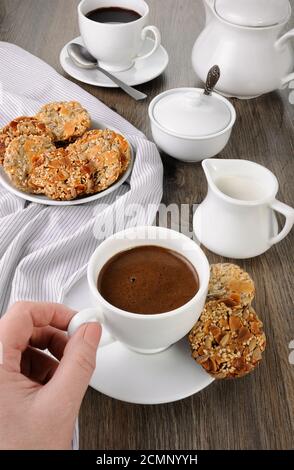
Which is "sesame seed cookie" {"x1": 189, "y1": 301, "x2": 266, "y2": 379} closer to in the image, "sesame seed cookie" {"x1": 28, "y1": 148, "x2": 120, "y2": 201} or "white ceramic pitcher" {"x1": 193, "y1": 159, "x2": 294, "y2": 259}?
"white ceramic pitcher" {"x1": 193, "y1": 159, "x2": 294, "y2": 259}

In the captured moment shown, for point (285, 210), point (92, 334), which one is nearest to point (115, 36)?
point (285, 210)

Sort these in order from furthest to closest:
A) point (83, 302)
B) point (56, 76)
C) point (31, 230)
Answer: point (56, 76) < point (31, 230) < point (83, 302)

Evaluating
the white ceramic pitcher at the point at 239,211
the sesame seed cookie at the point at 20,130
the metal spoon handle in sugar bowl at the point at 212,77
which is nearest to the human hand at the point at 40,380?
the white ceramic pitcher at the point at 239,211

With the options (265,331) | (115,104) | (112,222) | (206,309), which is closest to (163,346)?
(206,309)

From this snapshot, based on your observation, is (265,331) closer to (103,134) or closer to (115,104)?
(103,134)
